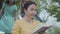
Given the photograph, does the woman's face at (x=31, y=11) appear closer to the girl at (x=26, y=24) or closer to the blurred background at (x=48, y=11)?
the girl at (x=26, y=24)

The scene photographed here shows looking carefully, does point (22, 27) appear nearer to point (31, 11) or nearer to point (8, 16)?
point (31, 11)

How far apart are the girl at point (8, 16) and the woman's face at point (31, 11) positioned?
1835 millimetres

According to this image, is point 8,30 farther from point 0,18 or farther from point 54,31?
point 54,31

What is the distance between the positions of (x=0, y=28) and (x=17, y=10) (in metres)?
0.74

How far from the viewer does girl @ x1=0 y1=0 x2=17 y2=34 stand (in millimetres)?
5118

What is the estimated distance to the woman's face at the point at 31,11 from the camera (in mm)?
3221

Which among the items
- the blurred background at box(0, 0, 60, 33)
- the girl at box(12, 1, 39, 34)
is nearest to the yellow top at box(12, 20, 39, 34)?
the girl at box(12, 1, 39, 34)

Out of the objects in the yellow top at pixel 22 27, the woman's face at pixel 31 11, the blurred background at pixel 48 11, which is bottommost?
the yellow top at pixel 22 27

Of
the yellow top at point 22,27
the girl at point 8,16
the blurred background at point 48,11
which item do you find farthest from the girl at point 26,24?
the girl at point 8,16

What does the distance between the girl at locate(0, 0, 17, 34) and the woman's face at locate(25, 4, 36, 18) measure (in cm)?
184

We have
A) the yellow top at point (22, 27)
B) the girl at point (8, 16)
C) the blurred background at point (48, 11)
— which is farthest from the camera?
the girl at point (8, 16)

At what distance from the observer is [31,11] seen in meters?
3.25

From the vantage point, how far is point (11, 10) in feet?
17.2

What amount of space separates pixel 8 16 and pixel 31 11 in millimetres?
2016
